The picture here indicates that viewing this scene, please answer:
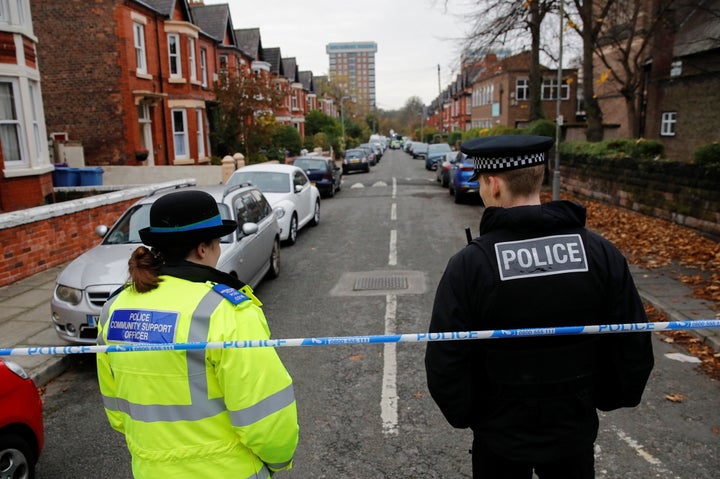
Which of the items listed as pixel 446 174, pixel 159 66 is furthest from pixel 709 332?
pixel 159 66

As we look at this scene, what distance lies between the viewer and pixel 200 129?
1137 inches

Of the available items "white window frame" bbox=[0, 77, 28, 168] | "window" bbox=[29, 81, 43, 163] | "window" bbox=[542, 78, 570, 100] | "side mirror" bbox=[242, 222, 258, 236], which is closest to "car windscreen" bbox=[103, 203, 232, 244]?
"side mirror" bbox=[242, 222, 258, 236]

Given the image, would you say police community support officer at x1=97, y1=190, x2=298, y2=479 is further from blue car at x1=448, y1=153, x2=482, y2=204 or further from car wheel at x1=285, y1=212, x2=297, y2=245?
blue car at x1=448, y1=153, x2=482, y2=204

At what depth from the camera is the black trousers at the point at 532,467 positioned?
2.30 m

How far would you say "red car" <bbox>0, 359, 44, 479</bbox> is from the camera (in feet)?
11.4

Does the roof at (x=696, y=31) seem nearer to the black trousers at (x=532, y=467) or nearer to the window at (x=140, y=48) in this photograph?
the window at (x=140, y=48)

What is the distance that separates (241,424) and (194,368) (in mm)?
262

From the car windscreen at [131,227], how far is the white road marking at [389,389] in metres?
2.58

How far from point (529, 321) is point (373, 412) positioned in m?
3.04

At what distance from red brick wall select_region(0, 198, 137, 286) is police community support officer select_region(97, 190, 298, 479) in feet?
28.2

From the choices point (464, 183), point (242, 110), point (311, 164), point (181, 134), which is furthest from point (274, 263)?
point (242, 110)

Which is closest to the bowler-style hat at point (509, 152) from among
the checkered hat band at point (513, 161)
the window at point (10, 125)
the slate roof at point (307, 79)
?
the checkered hat band at point (513, 161)

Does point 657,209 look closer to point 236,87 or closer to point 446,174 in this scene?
point 446,174

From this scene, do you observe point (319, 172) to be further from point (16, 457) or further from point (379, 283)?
point (16, 457)
